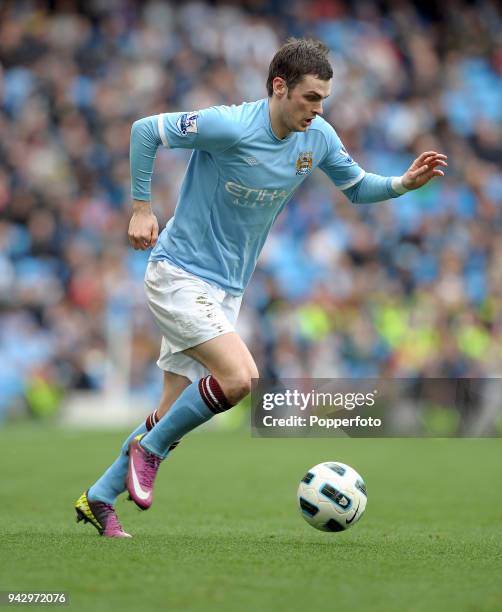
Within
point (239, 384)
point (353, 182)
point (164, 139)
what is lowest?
point (239, 384)

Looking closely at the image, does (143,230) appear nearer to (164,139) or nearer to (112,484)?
(164,139)

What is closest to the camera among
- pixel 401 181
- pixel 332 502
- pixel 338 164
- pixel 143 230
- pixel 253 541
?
pixel 143 230

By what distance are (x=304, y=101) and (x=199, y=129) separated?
0.52 metres

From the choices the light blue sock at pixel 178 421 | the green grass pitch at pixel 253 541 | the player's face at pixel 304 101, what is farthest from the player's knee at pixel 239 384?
the player's face at pixel 304 101

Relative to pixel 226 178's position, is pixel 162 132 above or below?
above

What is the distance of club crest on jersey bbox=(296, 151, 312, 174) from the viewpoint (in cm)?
618

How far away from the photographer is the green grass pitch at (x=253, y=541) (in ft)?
14.6

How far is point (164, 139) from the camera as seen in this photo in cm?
588

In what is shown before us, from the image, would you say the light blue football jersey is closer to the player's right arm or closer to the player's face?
the player's right arm

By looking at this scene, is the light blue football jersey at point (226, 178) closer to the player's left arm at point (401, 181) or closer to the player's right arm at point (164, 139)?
the player's right arm at point (164, 139)

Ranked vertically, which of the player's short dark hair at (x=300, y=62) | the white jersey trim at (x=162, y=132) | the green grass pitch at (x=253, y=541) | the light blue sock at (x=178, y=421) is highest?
the player's short dark hair at (x=300, y=62)

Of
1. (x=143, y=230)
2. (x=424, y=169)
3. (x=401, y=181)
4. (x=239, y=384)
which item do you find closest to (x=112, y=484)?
(x=239, y=384)

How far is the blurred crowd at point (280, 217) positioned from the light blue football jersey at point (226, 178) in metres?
9.97

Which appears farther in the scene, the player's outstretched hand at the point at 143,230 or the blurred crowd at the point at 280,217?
the blurred crowd at the point at 280,217
